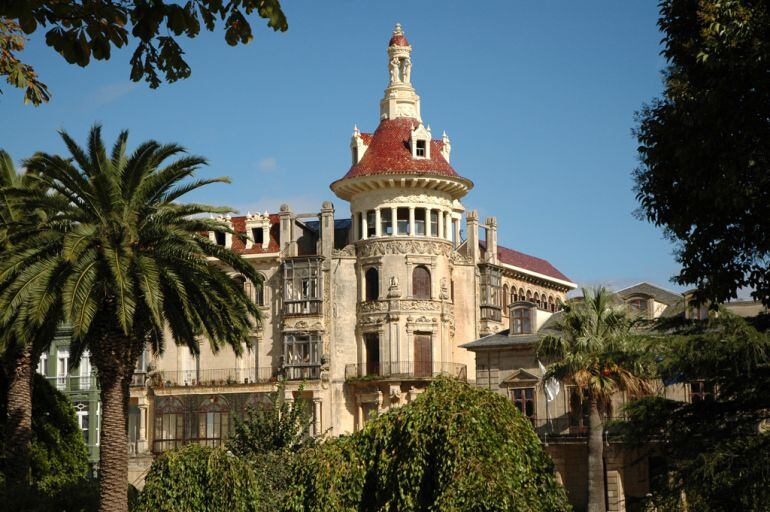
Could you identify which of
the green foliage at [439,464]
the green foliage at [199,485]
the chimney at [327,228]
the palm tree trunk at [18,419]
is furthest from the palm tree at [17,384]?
the chimney at [327,228]

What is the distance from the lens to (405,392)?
64.7m

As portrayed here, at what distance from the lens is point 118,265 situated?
29.9 metres

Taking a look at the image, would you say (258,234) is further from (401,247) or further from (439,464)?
(439,464)

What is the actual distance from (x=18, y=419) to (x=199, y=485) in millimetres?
10657

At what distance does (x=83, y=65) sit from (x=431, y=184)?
55778 mm

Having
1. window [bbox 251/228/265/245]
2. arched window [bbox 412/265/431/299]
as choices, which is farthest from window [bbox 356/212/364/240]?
window [bbox 251/228/265/245]

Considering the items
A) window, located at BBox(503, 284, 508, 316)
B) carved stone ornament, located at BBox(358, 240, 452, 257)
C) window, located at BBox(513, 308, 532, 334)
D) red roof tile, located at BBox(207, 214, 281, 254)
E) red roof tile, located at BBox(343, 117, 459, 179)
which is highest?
red roof tile, located at BBox(343, 117, 459, 179)

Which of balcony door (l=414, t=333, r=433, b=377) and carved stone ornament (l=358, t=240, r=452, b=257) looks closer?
balcony door (l=414, t=333, r=433, b=377)

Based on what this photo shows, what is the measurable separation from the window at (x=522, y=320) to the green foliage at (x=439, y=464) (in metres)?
36.0

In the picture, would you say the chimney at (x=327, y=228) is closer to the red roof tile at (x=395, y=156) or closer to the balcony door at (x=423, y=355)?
the red roof tile at (x=395, y=156)

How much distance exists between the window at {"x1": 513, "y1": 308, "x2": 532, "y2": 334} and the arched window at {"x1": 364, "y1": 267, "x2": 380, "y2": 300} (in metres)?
9.57

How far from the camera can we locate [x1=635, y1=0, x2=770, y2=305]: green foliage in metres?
19.5

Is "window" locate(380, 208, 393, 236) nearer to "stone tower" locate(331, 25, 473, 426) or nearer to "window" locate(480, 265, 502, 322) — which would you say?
"stone tower" locate(331, 25, 473, 426)

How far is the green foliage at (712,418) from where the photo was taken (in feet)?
77.5
